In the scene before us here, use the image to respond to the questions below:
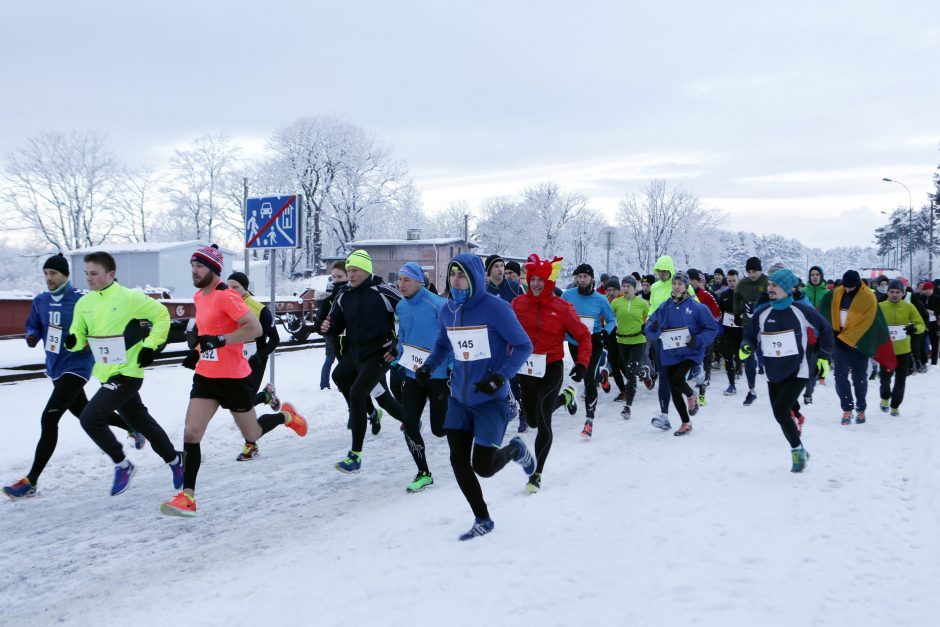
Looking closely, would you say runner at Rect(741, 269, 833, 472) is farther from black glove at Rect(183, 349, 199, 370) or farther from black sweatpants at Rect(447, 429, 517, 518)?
black glove at Rect(183, 349, 199, 370)

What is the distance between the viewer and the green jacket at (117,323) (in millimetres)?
5891

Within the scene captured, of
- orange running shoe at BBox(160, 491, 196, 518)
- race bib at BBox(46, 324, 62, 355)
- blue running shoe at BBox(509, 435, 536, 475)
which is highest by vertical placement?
race bib at BBox(46, 324, 62, 355)

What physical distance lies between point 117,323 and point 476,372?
122 inches

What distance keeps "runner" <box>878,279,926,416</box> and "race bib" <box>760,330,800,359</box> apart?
397 cm

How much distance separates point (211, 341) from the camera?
5270mm

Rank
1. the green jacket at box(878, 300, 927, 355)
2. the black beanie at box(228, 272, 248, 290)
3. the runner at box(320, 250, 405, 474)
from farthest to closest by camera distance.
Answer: the green jacket at box(878, 300, 927, 355)
the black beanie at box(228, 272, 248, 290)
the runner at box(320, 250, 405, 474)

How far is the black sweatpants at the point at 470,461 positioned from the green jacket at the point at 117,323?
272cm

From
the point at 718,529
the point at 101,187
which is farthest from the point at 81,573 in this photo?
the point at 101,187

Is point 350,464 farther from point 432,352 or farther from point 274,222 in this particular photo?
point 274,222

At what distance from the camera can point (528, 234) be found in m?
79.9

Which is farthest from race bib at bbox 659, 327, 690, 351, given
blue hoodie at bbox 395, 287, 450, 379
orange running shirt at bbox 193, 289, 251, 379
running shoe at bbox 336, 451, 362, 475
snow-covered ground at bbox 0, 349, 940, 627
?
orange running shirt at bbox 193, 289, 251, 379

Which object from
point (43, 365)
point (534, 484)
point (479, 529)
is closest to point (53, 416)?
point (479, 529)

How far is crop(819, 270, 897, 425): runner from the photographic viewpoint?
947 centimetres

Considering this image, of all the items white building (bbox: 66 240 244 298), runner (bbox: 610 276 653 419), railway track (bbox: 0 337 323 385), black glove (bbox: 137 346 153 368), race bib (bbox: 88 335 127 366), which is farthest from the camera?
white building (bbox: 66 240 244 298)
